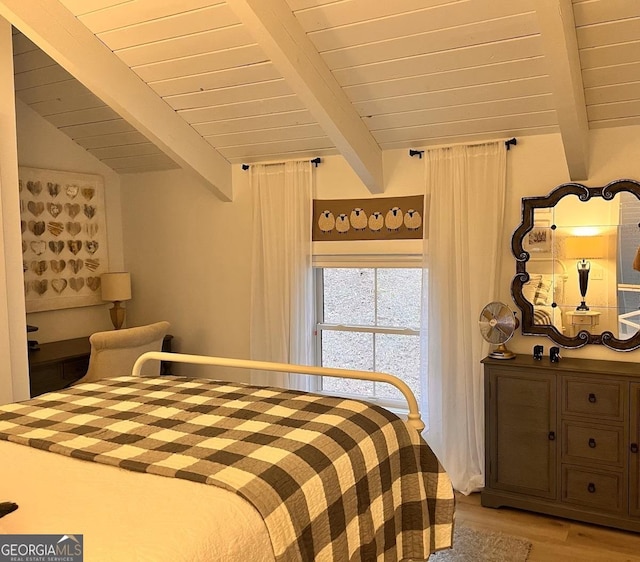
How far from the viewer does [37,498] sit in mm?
1427

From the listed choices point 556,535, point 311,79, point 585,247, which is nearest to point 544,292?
point 585,247

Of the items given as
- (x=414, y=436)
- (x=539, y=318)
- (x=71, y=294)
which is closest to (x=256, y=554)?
(x=414, y=436)

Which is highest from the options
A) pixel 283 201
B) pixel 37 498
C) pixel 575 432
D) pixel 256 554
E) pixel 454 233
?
pixel 283 201

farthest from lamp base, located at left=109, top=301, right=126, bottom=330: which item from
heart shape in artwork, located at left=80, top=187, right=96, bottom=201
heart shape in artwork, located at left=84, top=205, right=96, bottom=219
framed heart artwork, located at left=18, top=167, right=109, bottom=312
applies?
heart shape in artwork, located at left=80, top=187, right=96, bottom=201

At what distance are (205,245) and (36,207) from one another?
117 centimetres

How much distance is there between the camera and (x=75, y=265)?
14.6ft

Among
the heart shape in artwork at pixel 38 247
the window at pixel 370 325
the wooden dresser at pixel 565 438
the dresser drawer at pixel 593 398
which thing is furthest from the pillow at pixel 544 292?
the heart shape in artwork at pixel 38 247

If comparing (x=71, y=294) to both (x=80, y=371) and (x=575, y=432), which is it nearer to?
(x=80, y=371)

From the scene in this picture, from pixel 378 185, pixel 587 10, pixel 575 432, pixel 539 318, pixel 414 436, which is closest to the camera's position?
pixel 414 436

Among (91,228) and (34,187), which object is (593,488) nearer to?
(91,228)

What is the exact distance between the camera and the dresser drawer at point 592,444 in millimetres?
2977

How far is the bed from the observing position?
131 cm

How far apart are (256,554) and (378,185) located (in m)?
2.70

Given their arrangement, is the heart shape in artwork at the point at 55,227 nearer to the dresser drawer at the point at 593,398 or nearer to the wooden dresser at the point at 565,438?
the wooden dresser at the point at 565,438
